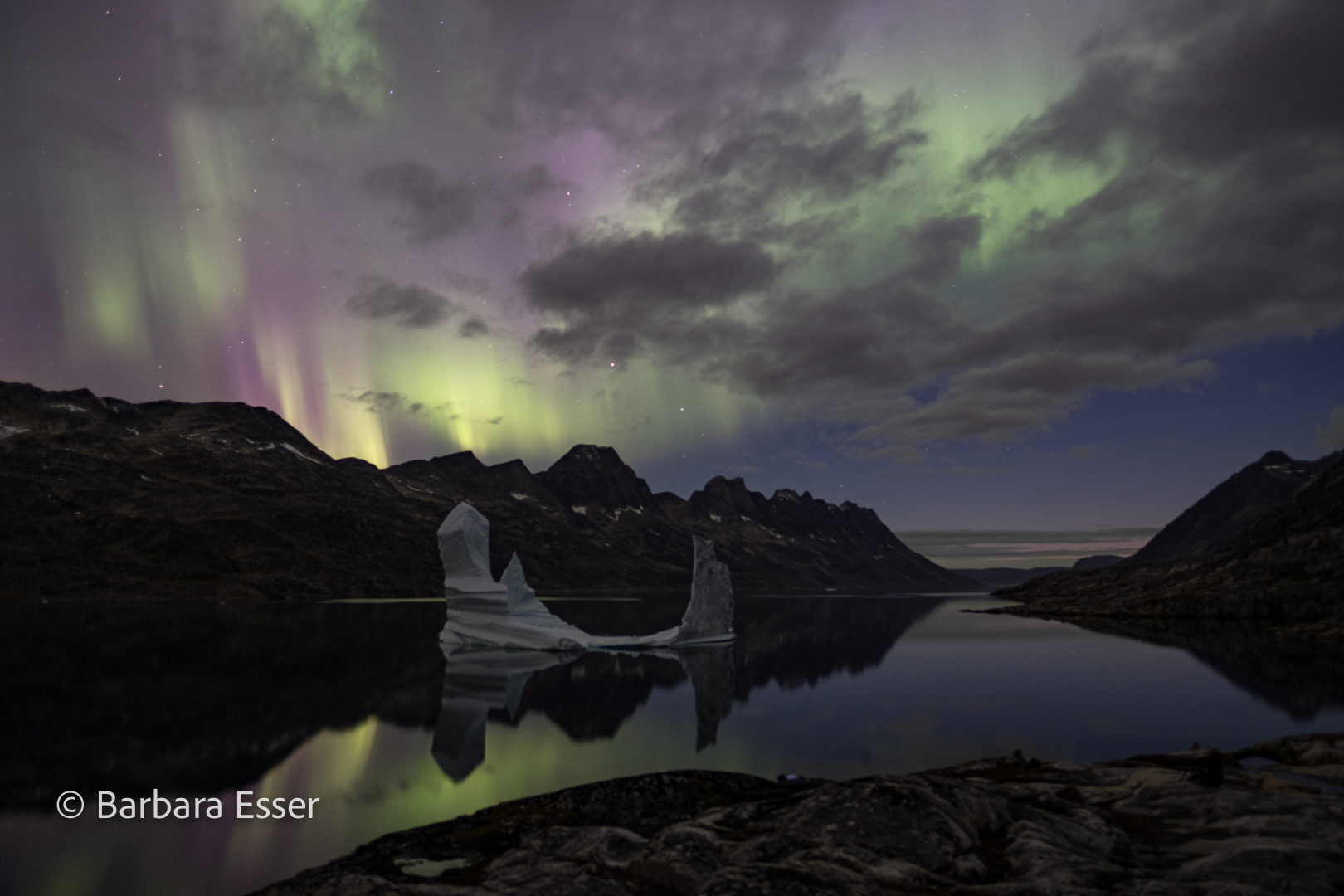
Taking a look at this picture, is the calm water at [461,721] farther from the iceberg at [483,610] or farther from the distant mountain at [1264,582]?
the distant mountain at [1264,582]

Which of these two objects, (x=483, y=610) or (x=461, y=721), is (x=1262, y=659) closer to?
(x=461, y=721)

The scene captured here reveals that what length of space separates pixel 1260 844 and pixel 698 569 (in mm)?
47627

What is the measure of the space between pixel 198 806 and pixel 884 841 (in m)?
15.9

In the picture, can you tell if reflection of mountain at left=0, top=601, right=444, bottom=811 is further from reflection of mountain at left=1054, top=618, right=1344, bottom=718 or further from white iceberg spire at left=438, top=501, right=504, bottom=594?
reflection of mountain at left=1054, top=618, right=1344, bottom=718

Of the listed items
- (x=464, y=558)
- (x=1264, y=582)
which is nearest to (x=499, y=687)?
(x=464, y=558)

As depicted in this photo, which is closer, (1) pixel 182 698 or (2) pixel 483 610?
(1) pixel 182 698

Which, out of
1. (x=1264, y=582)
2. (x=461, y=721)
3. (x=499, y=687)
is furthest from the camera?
(x=1264, y=582)

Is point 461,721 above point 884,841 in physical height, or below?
below

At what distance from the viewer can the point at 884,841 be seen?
34.7ft

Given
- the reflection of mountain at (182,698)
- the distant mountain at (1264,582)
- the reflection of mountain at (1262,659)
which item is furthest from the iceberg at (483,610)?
the distant mountain at (1264,582)

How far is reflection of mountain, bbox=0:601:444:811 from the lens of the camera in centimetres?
1945

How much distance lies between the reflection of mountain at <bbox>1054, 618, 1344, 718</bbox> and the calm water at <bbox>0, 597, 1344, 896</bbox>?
32 centimetres

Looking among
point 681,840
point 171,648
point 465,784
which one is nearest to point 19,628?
point 171,648

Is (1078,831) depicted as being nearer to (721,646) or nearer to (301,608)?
(721,646)
